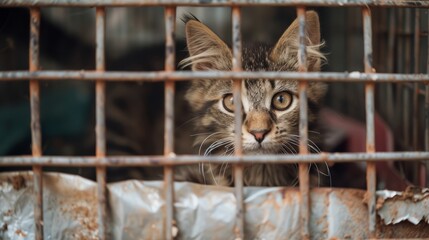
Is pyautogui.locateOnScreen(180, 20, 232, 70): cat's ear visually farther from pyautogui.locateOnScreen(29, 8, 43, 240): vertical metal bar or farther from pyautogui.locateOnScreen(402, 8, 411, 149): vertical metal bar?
pyautogui.locateOnScreen(402, 8, 411, 149): vertical metal bar

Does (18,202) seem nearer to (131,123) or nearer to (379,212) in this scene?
(379,212)

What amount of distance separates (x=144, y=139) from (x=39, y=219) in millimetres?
1544

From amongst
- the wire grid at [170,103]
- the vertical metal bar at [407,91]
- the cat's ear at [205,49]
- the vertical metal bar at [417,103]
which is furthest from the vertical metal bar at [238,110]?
the vertical metal bar at [407,91]

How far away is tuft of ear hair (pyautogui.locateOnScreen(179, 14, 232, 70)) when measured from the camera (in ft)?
6.31

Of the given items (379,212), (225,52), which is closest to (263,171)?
(225,52)

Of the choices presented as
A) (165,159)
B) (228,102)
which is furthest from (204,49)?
(165,159)

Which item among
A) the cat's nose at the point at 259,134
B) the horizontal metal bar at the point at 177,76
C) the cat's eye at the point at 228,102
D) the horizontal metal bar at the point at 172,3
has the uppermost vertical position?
the horizontal metal bar at the point at 172,3

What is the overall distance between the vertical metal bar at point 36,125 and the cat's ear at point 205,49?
0.65 m

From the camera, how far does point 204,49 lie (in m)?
2.05

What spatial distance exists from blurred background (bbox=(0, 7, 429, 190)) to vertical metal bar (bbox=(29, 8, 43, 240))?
72 centimetres

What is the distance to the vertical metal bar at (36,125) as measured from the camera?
1335mm

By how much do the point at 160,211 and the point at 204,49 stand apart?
84cm

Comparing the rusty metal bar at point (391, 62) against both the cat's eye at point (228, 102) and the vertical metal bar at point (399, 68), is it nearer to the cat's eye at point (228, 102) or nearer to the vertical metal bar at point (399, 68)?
the vertical metal bar at point (399, 68)

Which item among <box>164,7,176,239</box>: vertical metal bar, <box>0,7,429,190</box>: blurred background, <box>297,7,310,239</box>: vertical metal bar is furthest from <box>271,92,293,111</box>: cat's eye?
<box>164,7,176,239</box>: vertical metal bar
